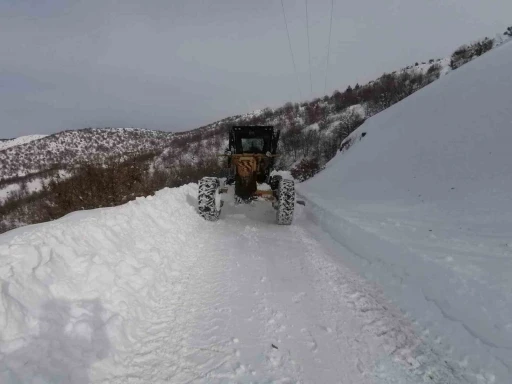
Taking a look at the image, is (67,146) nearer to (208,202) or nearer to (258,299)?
(208,202)

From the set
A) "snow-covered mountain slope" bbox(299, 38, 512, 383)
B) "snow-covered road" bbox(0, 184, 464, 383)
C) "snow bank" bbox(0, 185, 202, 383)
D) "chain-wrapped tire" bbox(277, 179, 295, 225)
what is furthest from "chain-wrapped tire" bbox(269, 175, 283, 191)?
"snow bank" bbox(0, 185, 202, 383)

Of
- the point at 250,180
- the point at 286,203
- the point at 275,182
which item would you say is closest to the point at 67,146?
the point at 275,182

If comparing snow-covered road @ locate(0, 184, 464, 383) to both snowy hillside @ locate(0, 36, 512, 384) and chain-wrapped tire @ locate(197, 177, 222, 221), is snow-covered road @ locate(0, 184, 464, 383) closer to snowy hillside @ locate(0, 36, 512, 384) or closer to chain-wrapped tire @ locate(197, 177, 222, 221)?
snowy hillside @ locate(0, 36, 512, 384)

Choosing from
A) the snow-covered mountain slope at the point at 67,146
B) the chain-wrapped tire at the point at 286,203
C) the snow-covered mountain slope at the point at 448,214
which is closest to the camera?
the snow-covered mountain slope at the point at 448,214

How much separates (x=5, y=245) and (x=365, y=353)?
3640 mm

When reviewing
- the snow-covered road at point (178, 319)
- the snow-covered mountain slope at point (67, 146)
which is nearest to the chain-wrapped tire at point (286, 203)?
the snow-covered road at point (178, 319)

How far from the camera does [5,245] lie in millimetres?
2871

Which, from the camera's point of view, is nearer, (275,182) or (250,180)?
(250,180)

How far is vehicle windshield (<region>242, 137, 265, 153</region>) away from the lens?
9.33m

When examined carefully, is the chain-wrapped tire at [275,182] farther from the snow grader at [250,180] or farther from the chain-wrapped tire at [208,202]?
the chain-wrapped tire at [208,202]

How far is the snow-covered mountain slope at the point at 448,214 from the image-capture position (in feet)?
10.2

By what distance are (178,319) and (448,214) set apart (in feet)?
22.0

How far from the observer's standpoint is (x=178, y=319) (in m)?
3.26

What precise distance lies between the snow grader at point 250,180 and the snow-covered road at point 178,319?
9.90 feet
